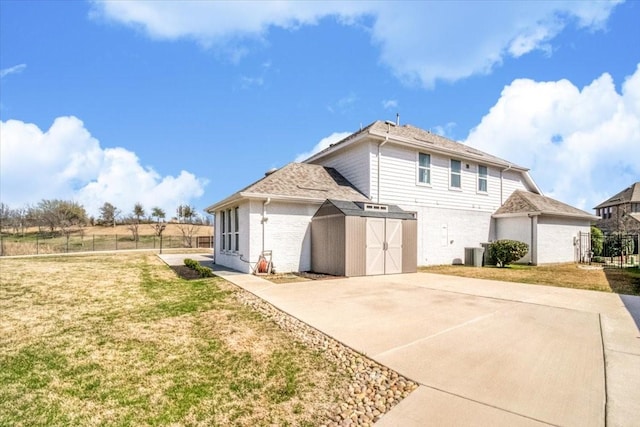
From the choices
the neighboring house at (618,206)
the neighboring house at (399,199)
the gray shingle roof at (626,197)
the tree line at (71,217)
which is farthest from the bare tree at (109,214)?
the gray shingle roof at (626,197)

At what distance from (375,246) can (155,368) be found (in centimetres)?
922

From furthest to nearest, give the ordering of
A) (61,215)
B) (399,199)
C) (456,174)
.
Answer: (61,215)
(456,174)
(399,199)

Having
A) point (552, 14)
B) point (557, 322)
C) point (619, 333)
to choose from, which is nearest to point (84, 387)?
point (557, 322)

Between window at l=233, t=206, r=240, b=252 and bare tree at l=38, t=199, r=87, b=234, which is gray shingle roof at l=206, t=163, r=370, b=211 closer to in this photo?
window at l=233, t=206, r=240, b=252

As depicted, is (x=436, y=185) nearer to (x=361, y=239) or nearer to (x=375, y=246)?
(x=375, y=246)

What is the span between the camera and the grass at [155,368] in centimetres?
309

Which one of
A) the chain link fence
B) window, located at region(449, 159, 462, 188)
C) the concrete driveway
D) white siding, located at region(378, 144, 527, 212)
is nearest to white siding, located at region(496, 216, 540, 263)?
white siding, located at region(378, 144, 527, 212)

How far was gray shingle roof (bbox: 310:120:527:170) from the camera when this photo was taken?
599 inches

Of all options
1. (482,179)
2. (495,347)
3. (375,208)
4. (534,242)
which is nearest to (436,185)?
(482,179)

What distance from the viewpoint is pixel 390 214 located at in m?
12.8

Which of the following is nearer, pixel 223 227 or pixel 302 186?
Result: pixel 302 186

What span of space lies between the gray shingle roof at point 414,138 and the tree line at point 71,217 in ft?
106

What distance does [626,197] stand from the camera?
1737 inches

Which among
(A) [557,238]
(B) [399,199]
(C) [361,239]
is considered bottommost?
(A) [557,238]
